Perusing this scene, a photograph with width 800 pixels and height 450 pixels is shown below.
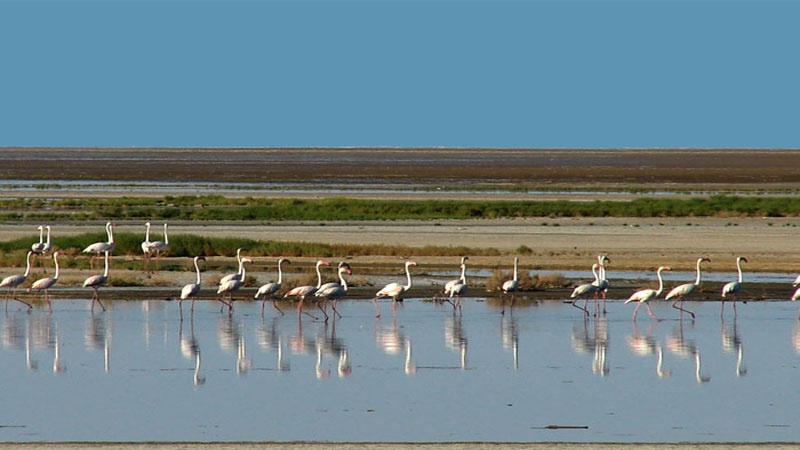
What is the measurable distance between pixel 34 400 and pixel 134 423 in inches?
80.9

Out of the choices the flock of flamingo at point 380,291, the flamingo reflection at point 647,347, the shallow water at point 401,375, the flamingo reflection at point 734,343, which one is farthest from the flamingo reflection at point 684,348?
the flock of flamingo at point 380,291

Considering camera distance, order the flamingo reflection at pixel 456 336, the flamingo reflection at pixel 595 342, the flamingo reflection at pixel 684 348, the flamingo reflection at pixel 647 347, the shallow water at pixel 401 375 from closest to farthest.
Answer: the shallow water at pixel 401 375
the flamingo reflection at pixel 684 348
the flamingo reflection at pixel 647 347
the flamingo reflection at pixel 595 342
the flamingo reflection at pixel 456 336

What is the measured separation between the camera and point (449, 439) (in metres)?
14.2

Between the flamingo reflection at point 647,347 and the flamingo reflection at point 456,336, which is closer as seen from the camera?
the flamingo reflection at point 647,347

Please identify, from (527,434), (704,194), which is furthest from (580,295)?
(704,194)

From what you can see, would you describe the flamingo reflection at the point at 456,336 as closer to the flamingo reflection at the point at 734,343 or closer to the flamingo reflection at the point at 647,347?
the flamingo reflection at the point at 647,347

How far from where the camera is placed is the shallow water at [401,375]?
14.9m

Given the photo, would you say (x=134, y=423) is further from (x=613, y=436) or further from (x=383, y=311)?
(x=383, y=311)

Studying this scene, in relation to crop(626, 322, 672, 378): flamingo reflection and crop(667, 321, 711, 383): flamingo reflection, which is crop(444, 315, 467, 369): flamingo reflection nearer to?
crop(626, 322, 672, 378): flamingo reflection

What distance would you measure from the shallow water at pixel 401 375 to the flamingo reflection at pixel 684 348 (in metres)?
0.02

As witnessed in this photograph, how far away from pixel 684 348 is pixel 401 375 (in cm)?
492

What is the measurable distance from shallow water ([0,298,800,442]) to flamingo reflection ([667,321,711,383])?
0.8 inches

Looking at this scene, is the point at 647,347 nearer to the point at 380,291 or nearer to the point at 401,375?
the point at 401,375

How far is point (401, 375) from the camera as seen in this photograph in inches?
730
